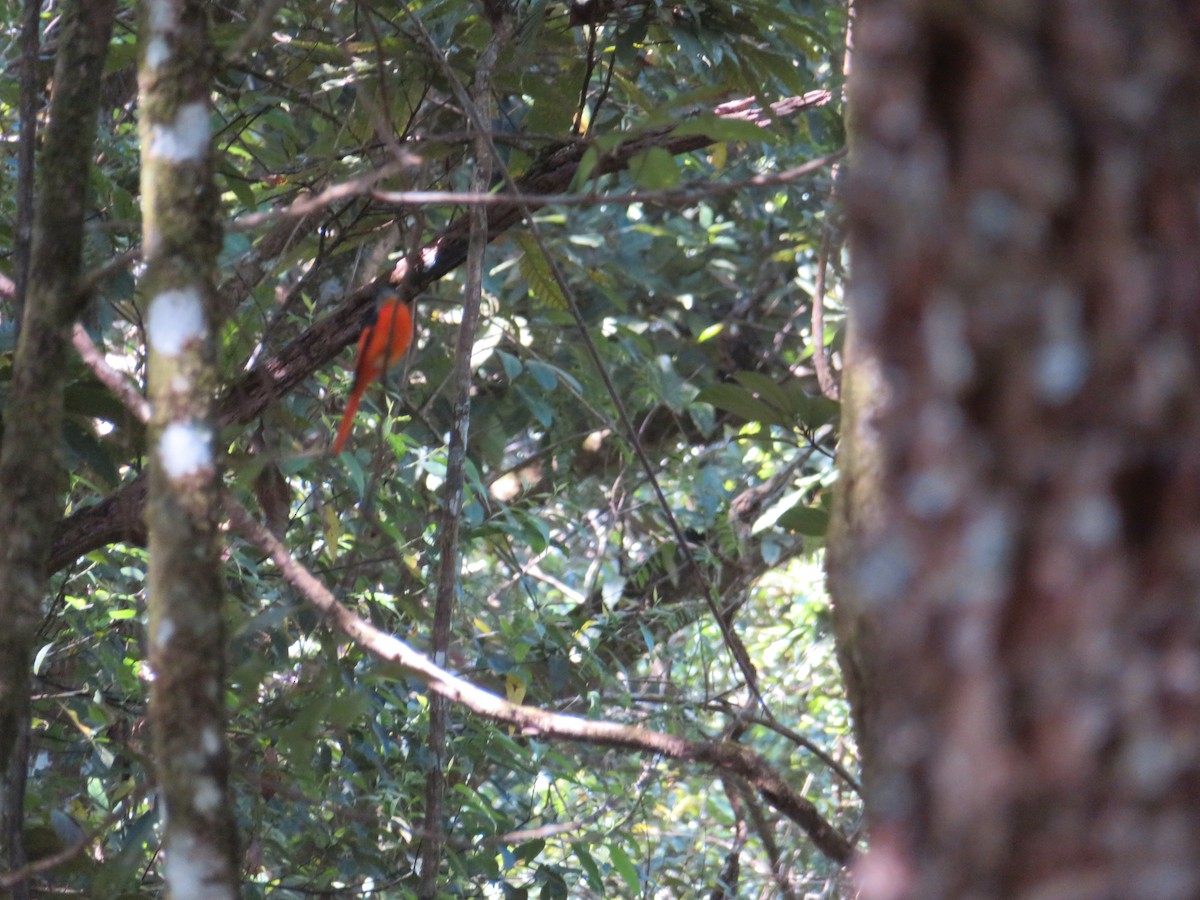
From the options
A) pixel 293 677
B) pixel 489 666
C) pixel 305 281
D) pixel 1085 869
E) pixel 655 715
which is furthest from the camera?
pixel 293 677

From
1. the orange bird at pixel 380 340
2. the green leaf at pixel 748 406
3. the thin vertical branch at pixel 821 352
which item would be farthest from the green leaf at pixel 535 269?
the green leaf at pixel 748 406

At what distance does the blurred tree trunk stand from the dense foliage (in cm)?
68

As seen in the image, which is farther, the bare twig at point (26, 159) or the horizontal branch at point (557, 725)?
the bare twig at point (26, 159)

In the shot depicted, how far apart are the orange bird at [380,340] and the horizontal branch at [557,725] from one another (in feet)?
2.28

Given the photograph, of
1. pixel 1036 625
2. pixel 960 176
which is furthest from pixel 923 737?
pixel 960 176

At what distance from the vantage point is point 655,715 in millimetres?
3314

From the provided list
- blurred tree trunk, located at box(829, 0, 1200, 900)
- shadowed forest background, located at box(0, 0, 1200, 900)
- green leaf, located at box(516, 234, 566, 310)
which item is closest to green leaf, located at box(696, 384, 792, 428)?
shadowed forest background, located at box(0, 0, 1200, 900)

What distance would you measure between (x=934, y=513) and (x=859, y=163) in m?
0.18

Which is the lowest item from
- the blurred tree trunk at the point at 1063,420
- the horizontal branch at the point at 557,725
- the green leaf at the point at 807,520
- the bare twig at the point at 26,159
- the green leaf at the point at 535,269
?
the blurred tree trunk at the point at 1063,420

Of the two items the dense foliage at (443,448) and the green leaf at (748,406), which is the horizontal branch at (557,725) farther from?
the green leaf at (748,406)

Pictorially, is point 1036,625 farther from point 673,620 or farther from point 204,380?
point 673,620

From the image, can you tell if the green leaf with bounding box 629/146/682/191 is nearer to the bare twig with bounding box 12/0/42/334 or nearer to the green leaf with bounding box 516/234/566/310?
the bare twig with bounding box 12/0/42/334

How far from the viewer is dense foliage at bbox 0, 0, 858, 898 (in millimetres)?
1994

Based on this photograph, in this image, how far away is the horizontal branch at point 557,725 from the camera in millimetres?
1216
